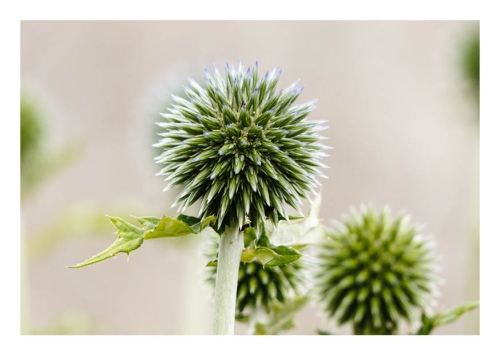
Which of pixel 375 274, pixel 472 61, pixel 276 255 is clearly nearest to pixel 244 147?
pixel 276 255

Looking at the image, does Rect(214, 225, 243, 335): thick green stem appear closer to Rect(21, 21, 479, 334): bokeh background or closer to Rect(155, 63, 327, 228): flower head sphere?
Rect(155, 63, 327, 228): flower head sphere

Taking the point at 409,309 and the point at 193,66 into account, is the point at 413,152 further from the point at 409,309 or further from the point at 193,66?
the point at 409,309

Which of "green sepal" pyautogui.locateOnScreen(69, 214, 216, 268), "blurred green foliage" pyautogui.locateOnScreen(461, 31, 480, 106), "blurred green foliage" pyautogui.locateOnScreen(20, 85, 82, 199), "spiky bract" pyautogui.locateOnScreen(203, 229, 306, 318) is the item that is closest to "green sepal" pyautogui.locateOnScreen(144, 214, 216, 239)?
"green sepal" pyautogui.locateOnScreen(69, 214, 216, 268)

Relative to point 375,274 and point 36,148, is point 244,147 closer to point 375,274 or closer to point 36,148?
point 375,274

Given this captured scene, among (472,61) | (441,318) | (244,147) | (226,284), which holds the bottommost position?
(441,318)

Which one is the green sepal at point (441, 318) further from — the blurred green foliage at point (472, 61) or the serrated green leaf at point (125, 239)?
the blurred green foliage at point (472, 61)

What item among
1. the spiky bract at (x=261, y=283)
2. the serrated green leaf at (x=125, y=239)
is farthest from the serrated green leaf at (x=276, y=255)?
the spiky bract at (x=261, y=283)
